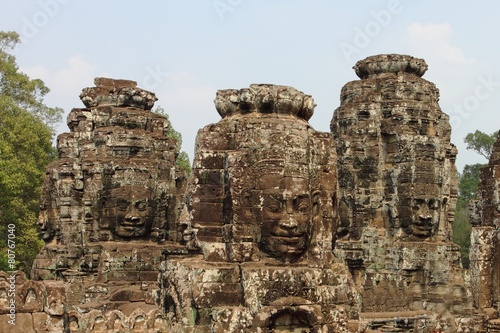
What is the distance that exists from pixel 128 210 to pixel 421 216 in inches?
242

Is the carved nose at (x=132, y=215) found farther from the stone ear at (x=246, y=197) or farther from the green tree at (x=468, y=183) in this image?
the green tree at (x=468, y=183)

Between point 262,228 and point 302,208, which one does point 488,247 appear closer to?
point 302,208

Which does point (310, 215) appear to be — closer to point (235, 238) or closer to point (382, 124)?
point (235, 238)

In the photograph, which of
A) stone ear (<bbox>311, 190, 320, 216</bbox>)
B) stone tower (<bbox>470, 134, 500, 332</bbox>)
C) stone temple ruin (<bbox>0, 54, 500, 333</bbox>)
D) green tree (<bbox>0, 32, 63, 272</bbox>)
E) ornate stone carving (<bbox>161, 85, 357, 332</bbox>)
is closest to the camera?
ornate stone carving (<bbox>161, 85, 357, 332</bbox>)

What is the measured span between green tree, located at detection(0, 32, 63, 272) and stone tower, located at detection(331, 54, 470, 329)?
446 inches

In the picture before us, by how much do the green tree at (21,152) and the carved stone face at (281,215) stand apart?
53.4 feet

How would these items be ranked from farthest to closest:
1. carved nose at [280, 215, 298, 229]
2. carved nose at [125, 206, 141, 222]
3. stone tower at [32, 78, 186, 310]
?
carved nose at [125, 206, 141, 222] → stone tower at [32, 78, 186, 310] → carved nose at [280, 215, 298, 229]

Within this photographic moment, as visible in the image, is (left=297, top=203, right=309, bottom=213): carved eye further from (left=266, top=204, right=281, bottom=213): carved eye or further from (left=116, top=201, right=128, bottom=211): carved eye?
(left=116, top=201, right=128, bottom=211): carved eye

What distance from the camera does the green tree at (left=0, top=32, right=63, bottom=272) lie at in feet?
82.8

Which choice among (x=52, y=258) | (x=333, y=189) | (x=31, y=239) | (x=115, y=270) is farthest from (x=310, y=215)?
(x=31, y=239)

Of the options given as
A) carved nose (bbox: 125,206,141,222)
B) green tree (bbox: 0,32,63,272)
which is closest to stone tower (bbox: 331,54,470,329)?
carved nose (bbox: 125,206,141,222)

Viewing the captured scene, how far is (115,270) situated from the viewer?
635 inches

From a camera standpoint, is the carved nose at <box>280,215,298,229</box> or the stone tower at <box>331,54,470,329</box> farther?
the stone tower at <box>331,54,470,329</box>

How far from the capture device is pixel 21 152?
28.4m
